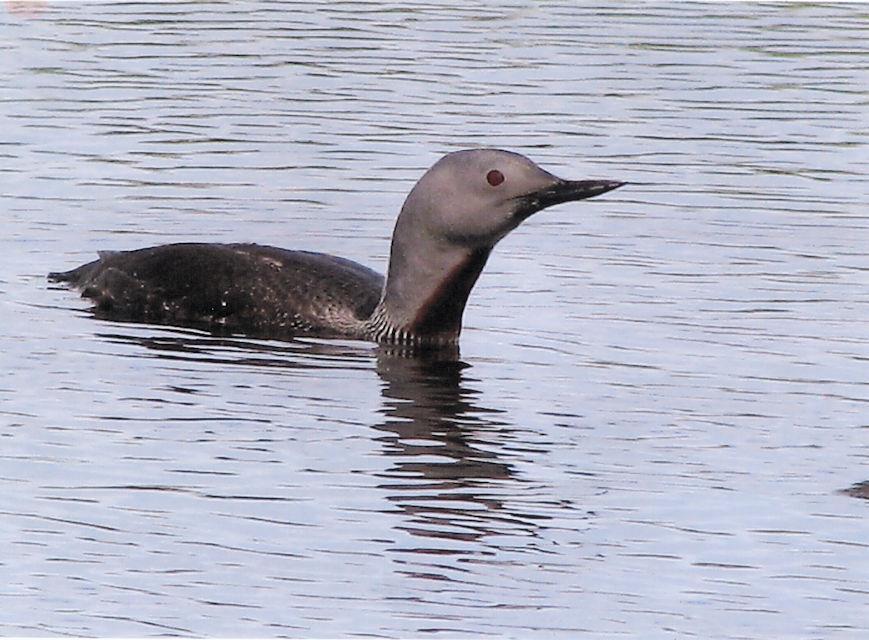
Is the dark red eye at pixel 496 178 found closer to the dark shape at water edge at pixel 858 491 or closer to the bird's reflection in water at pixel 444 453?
the bird's reflection in water at pixel 444 453

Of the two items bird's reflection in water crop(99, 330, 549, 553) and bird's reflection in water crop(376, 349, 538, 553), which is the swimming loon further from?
bird's reflection in water crop(376, 349, 538, 553)

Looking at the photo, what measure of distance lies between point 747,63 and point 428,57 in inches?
84.2

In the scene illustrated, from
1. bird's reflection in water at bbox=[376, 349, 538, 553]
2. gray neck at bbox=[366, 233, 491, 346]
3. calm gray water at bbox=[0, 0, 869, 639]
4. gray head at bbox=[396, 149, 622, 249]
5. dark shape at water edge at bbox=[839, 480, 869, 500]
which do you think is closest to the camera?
calm gray water at bbox=[0, 0, 869, 639]

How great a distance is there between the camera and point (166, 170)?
607 inches

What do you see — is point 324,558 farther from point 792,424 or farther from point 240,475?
point 792,424

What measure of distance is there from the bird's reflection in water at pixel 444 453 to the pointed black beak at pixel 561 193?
713mm

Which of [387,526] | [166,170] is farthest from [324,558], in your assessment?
[166,170]

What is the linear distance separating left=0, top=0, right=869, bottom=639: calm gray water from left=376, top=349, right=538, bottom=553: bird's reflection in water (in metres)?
0.02

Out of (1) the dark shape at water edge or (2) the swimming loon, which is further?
(2) the swimming loon

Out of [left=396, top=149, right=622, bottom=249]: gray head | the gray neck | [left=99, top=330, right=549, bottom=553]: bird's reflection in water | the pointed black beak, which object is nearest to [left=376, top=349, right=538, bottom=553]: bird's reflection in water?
[left=99, top=330, right=549, bottom=553]: bird's reflection in water

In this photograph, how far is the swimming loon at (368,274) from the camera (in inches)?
464

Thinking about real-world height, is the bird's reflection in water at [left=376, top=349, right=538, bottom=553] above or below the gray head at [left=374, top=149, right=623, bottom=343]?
below

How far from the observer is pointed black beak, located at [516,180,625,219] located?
38.1 feet

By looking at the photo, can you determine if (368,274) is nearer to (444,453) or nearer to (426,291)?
(426,291)
